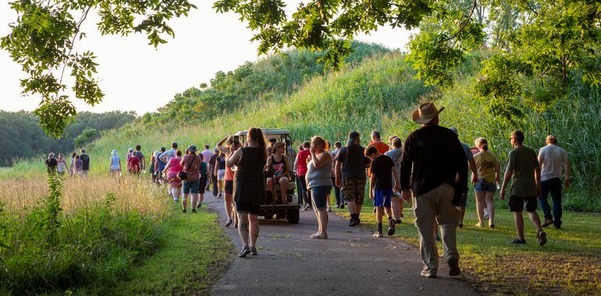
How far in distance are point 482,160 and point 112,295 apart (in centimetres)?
918

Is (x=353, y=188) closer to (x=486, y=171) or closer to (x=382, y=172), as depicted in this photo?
(x=382, y=172)

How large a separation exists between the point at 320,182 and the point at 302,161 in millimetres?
6077

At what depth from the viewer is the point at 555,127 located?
2433 centimetres

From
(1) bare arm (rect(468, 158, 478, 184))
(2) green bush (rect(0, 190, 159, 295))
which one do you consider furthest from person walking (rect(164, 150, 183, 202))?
(1) bare arm (rect(468, 158, 478, 184))

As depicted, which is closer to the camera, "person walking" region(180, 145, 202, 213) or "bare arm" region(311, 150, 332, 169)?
"bare arm" region(311, 150, 332, 169)

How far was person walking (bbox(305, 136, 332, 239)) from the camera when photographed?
1419 centimetres

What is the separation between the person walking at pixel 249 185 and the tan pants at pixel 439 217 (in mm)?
2967

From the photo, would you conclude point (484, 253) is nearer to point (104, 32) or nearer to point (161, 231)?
point (161, 231)

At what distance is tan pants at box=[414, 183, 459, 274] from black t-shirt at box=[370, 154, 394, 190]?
506cm

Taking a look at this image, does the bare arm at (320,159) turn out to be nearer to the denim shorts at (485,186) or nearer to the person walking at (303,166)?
the denim shorts at (485,186)

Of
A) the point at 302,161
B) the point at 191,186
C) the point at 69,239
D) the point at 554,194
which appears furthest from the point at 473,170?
the point at 191,186

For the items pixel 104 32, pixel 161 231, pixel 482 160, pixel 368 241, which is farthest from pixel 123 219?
pixel 482 160

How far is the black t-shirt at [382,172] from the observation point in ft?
47.5

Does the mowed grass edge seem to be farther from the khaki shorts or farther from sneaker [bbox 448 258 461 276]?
sneaker [bbox 448 258 461 276]
